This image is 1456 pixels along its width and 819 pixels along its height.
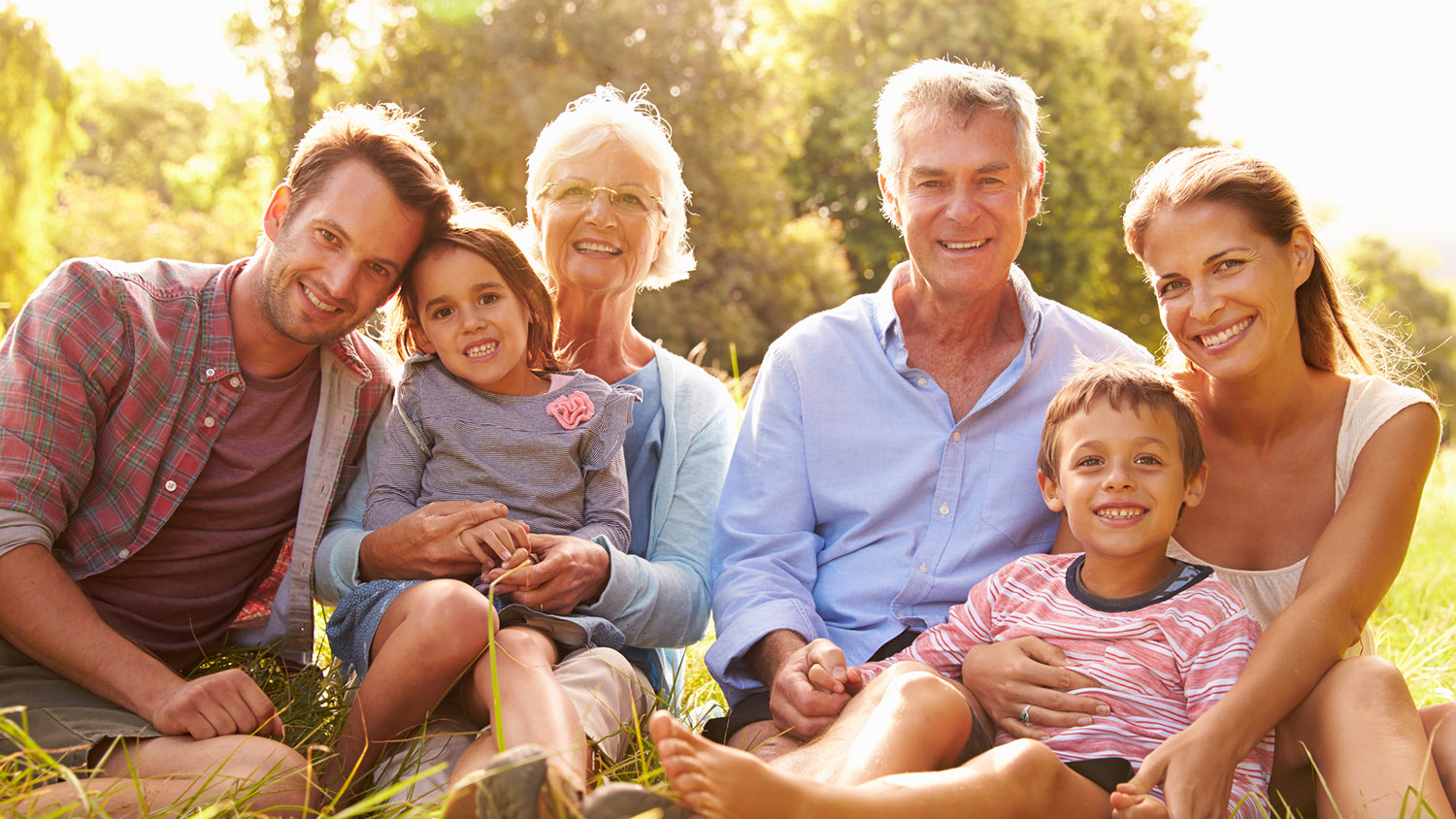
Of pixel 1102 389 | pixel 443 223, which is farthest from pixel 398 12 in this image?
pixel 1102 389

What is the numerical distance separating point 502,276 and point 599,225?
427 millimetres

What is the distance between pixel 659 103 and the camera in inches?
538

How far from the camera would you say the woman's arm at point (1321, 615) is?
1.99m

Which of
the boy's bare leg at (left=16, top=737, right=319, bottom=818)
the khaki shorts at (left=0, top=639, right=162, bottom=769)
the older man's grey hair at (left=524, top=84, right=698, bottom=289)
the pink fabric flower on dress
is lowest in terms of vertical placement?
the boy's bare leg at (left=16, top=737, right=319, bottom=818)

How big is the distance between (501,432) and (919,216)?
3.97 feet

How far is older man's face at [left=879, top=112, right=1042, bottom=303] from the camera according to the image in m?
2.84

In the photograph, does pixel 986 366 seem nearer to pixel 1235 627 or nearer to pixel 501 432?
pixel 1235 627

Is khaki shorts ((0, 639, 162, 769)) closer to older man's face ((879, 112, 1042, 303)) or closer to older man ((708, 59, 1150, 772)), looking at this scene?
older man ((708, 59, 1150, 772))

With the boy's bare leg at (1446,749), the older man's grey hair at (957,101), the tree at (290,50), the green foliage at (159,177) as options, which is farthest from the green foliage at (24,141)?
the boy's bare leg at (1446,749)

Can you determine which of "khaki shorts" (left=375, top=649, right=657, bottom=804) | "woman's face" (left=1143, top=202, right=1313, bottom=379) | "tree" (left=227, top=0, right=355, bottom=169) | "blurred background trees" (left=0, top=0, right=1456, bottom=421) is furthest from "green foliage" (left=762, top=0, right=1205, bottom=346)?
"khaki shorts" (left=375, top=649, right=657, bottom=804)

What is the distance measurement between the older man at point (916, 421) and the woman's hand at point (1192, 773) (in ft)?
2.50

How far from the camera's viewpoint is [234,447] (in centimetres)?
280

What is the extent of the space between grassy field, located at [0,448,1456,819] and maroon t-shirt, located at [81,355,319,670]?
26 centimetres

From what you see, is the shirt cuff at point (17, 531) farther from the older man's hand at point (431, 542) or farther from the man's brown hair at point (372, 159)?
the man's brown hair at point (372, 159)
